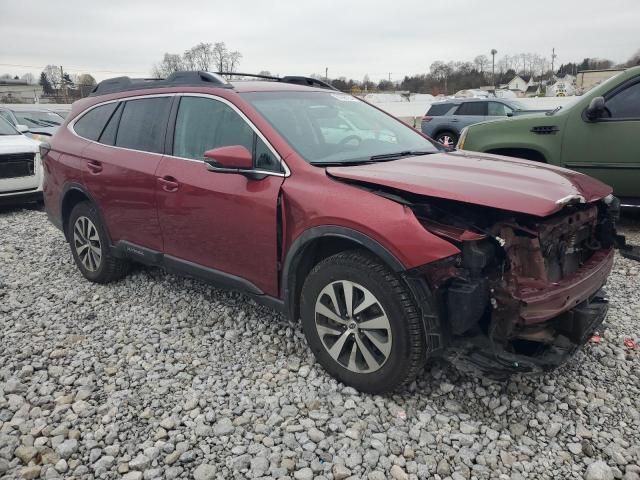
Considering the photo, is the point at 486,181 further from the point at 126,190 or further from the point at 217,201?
the point at 126,190

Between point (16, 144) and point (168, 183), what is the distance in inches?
236

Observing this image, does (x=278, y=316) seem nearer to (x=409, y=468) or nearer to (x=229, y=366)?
(x=229, y=366)

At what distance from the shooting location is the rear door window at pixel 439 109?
15430mm

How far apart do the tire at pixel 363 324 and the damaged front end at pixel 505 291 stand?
17cm

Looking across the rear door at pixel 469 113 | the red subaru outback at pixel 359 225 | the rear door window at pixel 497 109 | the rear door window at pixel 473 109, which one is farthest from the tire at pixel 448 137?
the red subaru outback at pixel 359 225

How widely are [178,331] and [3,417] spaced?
123 cm

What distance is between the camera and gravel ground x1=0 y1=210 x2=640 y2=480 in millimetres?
2422

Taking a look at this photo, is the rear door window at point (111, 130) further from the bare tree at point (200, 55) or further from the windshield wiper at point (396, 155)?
the bare tree at point (200, 55)

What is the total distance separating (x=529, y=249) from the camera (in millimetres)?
2541

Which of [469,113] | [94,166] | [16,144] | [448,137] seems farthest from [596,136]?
[469,113]

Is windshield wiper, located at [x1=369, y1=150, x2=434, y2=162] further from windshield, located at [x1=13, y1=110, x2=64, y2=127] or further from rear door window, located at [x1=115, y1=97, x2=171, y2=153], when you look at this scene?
windshield, located at [x1=13, y1=110, x2=64, y2=127]

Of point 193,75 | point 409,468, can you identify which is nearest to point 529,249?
point 409,468

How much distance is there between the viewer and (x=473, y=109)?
1482 centimetres

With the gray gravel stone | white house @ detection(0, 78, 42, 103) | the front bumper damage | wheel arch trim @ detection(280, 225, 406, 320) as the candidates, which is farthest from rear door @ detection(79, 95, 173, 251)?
white house @ detection(0, 78, 42, 103)
